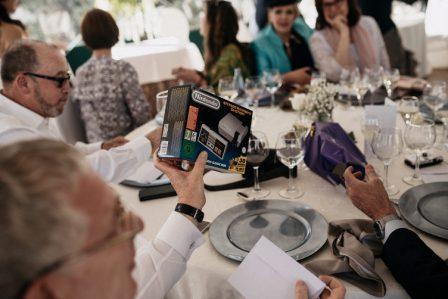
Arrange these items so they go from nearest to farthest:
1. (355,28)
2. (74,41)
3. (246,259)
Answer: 1. (246,259)
2. (355,28)
3. (74,41)

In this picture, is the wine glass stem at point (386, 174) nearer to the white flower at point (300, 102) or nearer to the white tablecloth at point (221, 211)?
the white tablecloth at point (221, 211)

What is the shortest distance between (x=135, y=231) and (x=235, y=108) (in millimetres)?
592

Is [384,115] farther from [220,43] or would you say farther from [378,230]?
[220,43]

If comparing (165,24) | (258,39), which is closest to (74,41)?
(165,24)

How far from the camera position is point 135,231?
694 mm

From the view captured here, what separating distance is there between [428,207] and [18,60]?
172 centimetres

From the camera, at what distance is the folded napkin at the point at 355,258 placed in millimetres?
985

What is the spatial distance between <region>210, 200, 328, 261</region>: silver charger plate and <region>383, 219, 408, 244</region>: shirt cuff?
16 centimetres

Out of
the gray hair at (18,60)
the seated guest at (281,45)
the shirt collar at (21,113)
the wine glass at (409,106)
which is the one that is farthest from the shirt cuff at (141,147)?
the seated guest at (281,45)

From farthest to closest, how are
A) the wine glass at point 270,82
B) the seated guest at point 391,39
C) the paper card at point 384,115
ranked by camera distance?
the seated guest at point 391,39 < the wine glass at point 270,82 < the paper card at point 384,115

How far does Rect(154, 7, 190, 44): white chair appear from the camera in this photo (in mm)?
5176

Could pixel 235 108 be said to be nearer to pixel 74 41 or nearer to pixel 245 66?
pixel 245 66

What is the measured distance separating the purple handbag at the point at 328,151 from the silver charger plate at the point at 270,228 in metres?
0.20

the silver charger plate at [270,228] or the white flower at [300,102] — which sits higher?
the white flower at [300,102]
